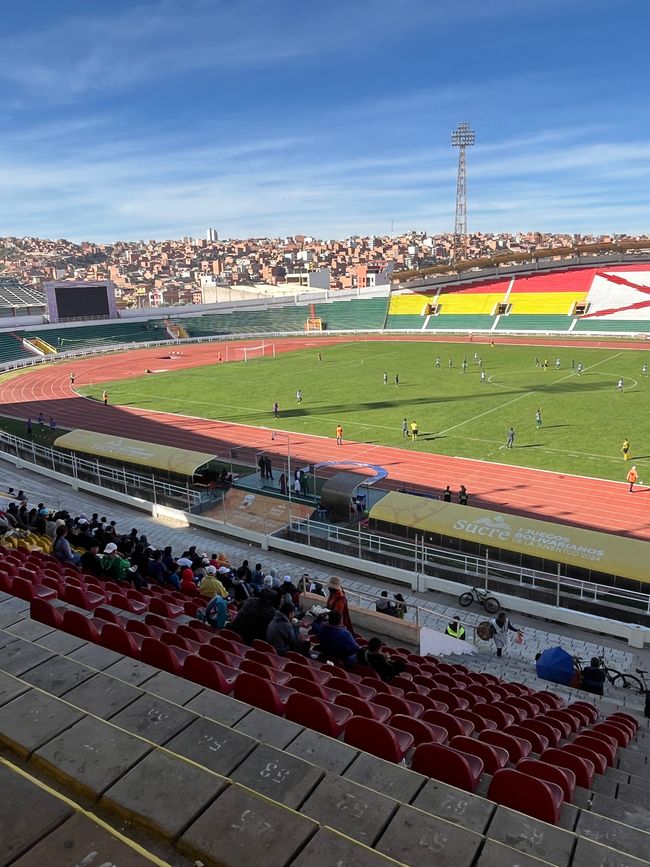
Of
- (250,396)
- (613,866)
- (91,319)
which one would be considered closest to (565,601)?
(613,866)

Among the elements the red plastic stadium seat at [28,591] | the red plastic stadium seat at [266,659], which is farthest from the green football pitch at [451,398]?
the red plastic stadium seat at [28,591]

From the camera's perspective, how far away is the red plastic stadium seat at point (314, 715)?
4.84 meters

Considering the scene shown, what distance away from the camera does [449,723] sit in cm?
575

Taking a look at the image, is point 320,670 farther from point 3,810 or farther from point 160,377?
point 160,377

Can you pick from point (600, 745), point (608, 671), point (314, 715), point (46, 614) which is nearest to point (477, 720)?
point (600, 745)

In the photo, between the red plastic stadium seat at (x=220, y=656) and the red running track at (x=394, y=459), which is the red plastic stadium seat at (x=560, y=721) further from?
the red running track at (x=394, y=459)

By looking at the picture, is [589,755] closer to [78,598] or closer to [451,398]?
[78,598]

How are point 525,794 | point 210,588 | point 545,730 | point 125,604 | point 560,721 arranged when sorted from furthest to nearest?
point 210,588, point 125,604, point 560,721, point 545,730, point 525,794

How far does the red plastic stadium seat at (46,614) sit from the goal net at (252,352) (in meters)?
55.9

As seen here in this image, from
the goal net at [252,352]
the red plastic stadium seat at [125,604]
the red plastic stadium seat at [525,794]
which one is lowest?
the goal net at [252,352]

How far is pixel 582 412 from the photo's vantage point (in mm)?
34500

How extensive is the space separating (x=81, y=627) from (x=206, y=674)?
4.90 ft

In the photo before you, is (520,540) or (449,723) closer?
(449,723)

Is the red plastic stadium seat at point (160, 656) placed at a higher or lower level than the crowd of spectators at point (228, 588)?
higher
